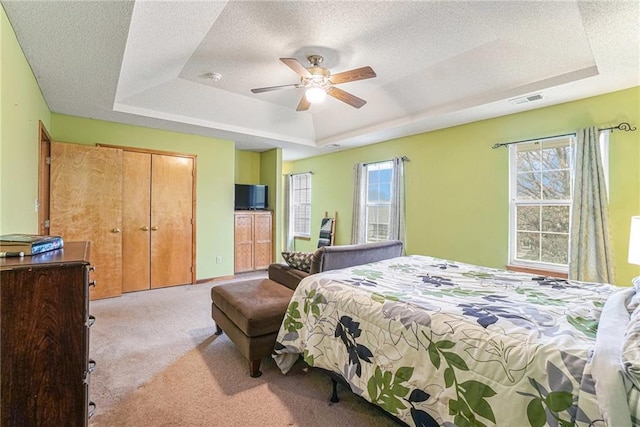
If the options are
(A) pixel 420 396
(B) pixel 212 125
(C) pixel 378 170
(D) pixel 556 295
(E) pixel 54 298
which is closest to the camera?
(E) pixel 54 298

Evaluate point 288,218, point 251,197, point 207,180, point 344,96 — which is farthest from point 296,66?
point 288,218

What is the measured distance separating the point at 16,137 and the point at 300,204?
17.7 feet

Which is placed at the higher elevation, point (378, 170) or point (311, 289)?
point (378, 170)

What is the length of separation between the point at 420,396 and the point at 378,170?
14.2 ft

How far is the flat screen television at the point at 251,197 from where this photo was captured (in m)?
5.79

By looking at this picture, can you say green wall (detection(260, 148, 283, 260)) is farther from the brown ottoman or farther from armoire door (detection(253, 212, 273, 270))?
the brown ottoman

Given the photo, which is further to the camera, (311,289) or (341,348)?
(311,289)

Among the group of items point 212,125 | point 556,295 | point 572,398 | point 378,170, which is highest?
point 212,125

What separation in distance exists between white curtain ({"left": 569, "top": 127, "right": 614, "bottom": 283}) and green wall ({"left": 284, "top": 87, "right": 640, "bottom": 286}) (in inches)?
4.8

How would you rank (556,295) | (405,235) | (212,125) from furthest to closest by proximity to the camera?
1. (405,235)
2. (212,125)
3. (556,295)

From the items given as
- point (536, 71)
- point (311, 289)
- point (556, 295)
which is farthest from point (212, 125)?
point (556, 295)

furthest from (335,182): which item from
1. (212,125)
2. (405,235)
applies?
(212,125)

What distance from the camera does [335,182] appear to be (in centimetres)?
609

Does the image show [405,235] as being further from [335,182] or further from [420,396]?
[420,396]
